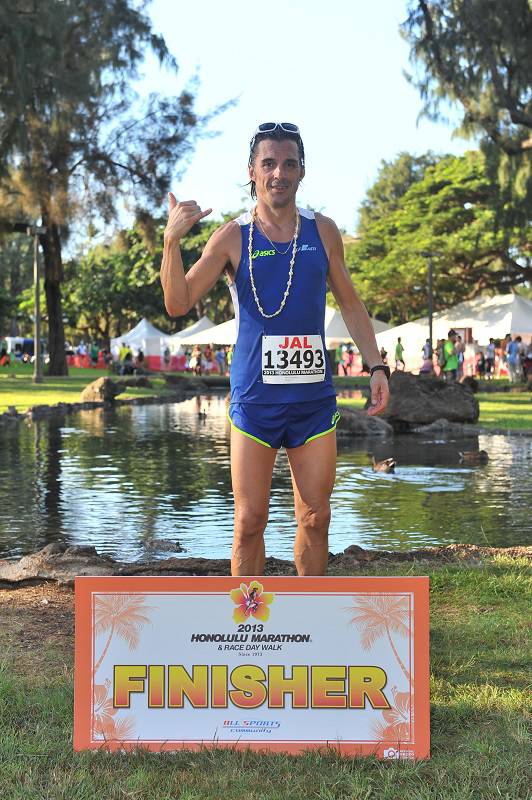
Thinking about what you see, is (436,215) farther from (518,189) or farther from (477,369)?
(518,189)

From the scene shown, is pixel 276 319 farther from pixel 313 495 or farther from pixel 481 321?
pixel 481 321

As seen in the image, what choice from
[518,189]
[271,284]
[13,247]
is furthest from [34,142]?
[13,247]

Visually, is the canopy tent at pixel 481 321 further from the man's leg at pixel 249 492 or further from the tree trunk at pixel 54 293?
the man's leg at pixel 249 492

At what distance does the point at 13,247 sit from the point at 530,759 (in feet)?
306

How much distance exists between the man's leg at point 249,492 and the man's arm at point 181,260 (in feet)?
1.76

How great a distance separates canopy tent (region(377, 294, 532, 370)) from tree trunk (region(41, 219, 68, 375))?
1403cm

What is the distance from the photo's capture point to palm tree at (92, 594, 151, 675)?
12.2 feet

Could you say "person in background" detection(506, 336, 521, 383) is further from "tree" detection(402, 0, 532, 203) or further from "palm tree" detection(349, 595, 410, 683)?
"palm tree" detection(349, 595, 410, 683)

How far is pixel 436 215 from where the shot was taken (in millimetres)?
54812

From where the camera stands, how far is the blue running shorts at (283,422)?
4.32m

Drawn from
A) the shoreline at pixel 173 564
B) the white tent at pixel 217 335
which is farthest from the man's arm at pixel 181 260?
the white tent at pixel 217 335

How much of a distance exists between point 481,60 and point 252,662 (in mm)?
25682

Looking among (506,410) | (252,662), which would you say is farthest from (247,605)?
(506,410)

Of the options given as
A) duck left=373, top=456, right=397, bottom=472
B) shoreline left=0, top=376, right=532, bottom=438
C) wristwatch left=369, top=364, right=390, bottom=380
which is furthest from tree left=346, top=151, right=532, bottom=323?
wristwatch left=369, top=364, right=390, bottom=380
